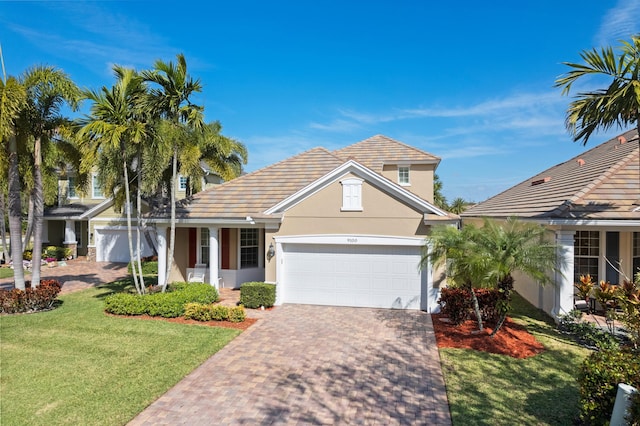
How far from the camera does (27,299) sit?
494 inches

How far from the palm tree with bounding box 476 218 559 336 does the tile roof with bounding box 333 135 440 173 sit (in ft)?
34.2

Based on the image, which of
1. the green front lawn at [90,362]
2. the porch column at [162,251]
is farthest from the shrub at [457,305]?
the porch column at [162,251]

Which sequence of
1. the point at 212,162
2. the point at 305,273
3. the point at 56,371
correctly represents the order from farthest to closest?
the point at 212,162
the point at 305,273
the point at 56,371

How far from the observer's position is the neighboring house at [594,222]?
10664 mm

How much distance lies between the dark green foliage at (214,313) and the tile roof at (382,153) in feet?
35.2

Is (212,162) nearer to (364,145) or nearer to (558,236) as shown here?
(364,145)

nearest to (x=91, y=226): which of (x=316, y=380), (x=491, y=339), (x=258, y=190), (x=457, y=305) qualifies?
(x=258, y=190)

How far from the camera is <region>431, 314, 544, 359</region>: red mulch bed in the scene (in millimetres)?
9094

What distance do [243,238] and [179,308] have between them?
4.93m

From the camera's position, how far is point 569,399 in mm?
6660

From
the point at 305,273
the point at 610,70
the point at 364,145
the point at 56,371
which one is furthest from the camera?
the point at 364,145

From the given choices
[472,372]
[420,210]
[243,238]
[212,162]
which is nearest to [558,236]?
[420,210]

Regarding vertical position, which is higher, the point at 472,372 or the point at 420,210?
the point at 420,210

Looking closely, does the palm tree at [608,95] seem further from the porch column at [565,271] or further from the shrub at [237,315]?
the shrub at [237,315]
